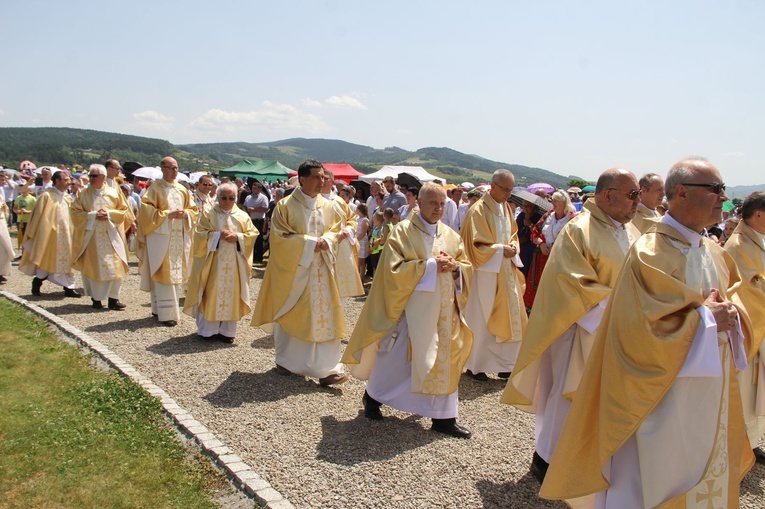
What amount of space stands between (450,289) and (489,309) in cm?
175

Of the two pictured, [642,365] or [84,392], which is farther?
[84,392]

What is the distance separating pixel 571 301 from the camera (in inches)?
169

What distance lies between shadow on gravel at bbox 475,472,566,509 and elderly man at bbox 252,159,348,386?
8.96 ft

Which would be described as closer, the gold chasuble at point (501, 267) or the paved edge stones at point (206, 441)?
the paved edge stones at point (206, 441)

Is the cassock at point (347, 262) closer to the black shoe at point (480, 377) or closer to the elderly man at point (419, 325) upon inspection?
the black shoe at point (480, 377)

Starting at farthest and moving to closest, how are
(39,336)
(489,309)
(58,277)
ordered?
(58,277) < (39,336) < (489,309)

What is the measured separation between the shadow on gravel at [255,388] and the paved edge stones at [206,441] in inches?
19.5

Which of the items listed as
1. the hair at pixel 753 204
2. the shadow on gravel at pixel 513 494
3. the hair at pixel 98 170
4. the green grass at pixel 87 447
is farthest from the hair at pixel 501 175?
the hair at pixel 98 170

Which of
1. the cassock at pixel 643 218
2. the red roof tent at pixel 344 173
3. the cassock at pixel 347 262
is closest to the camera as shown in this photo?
the cassock at pixel 643 218

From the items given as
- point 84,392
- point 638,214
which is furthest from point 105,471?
point 638,214

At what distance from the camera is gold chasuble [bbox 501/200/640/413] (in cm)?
429

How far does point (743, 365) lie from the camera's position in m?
3.28

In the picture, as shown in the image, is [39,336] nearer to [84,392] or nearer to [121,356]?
[121,356]

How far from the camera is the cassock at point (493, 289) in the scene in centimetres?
718
